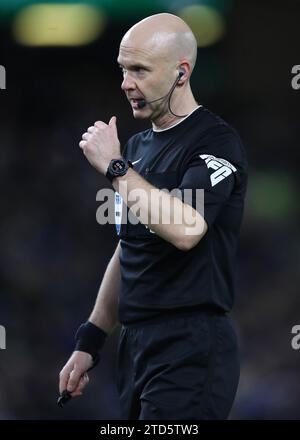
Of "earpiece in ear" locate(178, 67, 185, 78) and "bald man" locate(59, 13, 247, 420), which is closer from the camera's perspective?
"bald man" locate(59, 13, 247, 420)

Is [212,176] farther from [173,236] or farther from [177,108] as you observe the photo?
[177,108]

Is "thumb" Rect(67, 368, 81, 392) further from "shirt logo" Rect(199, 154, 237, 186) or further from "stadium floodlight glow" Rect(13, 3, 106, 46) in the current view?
"stadium floodlight glow" Rect(13, 3, 106, 46)

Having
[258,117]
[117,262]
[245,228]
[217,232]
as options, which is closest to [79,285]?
[245,228]

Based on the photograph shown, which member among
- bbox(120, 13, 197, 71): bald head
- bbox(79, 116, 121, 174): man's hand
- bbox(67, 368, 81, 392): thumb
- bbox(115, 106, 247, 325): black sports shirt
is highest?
bbox(120, 13, 197, 71): bald head

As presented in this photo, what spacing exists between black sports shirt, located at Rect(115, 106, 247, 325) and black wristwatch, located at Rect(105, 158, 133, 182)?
181mm

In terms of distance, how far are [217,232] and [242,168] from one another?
220 mm

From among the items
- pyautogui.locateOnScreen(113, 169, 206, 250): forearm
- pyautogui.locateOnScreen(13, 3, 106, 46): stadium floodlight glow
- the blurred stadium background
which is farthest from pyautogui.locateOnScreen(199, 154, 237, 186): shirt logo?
pyautogui.locateOnScreen(13, 3, 106, 46): stadium floodlight glow

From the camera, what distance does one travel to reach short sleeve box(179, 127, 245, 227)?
9.25 feet

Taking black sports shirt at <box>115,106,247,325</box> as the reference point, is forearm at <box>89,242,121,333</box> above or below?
below

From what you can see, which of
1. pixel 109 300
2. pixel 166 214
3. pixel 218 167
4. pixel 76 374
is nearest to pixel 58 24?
pixel 109 300

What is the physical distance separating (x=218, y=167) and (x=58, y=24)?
401cm

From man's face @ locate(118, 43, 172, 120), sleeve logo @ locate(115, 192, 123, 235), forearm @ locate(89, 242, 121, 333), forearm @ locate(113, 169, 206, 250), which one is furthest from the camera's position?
forearm @ locate(89, 242, 121, 333)

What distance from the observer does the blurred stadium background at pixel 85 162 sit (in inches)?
258

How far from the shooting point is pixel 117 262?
3.34m
